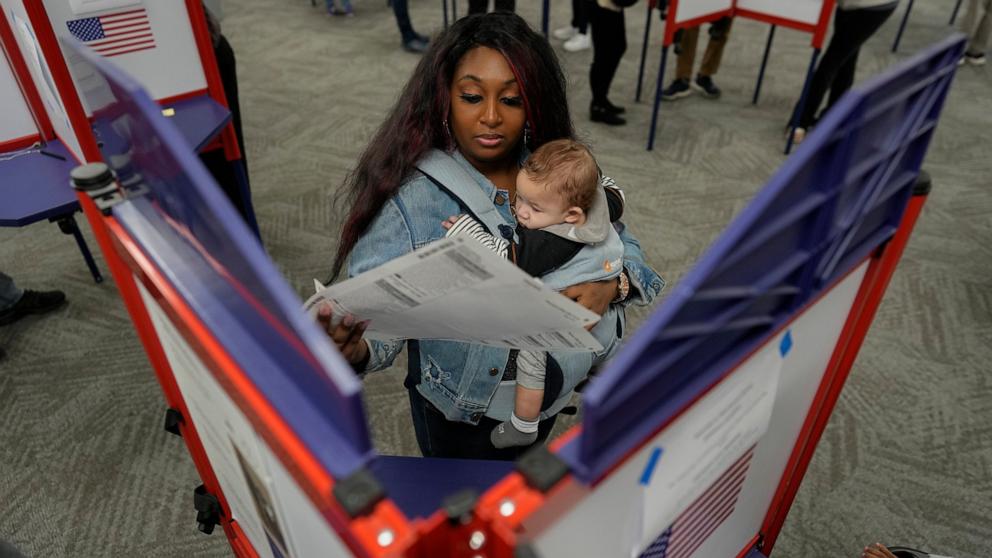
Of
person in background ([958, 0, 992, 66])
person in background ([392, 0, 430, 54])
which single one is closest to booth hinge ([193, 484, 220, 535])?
person in background ([392, 0, 430, 54])

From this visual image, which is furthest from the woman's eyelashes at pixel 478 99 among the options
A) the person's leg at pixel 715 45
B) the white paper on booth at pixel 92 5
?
the person's leg at pixel 715 45

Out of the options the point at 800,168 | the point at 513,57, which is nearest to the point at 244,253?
the point at 800,168

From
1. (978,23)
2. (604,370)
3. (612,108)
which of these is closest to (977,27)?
(978,23)

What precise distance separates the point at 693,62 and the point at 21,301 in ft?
12.1

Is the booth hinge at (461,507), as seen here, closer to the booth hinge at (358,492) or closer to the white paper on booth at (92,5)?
the booth hinge at (358,492)

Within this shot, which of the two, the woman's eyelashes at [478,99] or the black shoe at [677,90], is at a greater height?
A: the woman's eyelashes at [478,99]

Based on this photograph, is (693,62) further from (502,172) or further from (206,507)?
(206,507)

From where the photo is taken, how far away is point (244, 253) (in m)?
0.47

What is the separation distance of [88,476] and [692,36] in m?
3.73

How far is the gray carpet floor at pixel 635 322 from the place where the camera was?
1759mm

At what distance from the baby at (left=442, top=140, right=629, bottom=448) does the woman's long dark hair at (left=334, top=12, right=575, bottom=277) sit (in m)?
0.11

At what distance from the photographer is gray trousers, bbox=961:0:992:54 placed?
14.2 ft

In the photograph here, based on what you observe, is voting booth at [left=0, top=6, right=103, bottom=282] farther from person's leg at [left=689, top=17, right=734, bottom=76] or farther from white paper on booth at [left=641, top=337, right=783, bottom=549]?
person's leg at [left=689, top=17, right=734, bottom=76]

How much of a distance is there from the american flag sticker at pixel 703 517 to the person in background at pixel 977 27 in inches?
187
